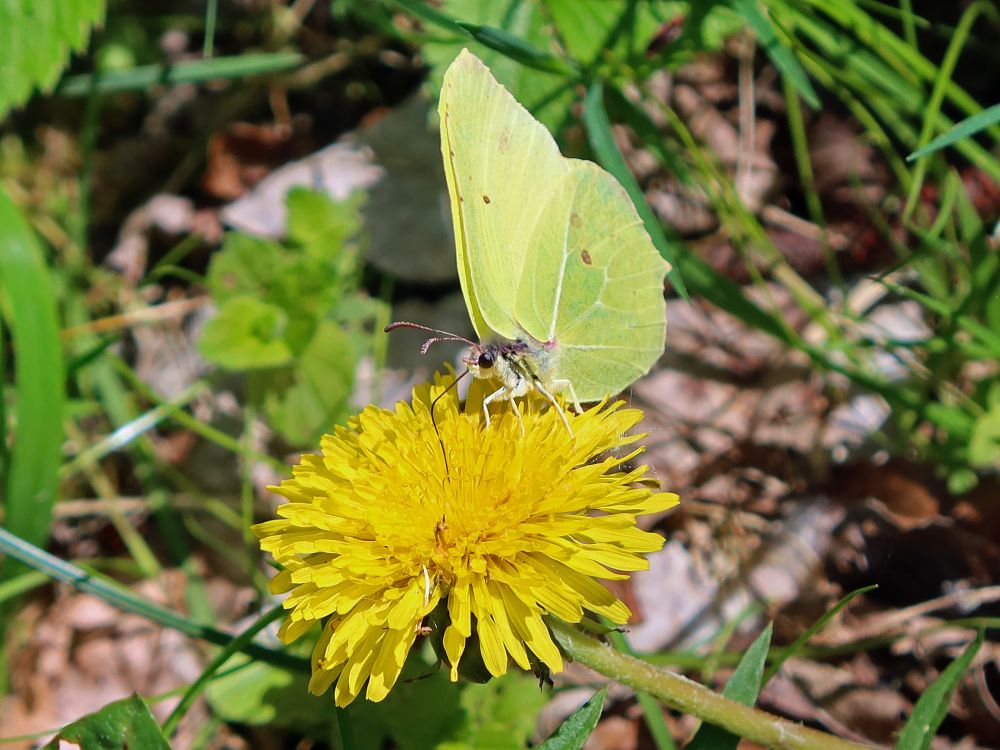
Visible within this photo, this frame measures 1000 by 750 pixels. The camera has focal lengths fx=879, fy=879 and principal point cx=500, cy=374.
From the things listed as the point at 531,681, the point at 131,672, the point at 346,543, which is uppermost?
the point at 346,543

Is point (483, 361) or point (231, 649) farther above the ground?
point (483, 361)

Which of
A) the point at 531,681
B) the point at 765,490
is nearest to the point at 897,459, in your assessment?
the point at 765,490

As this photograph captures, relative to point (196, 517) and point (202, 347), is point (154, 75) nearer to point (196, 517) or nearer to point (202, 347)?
point (202, 347)

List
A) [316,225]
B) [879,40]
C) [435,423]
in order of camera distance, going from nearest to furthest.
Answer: [435,423], [879,40], [316,225]

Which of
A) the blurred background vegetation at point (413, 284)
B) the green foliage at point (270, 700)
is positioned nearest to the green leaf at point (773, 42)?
the blurred background vegetation at point (413, 284)

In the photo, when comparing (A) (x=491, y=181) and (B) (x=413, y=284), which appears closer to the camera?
(A) (x=491, y=181)

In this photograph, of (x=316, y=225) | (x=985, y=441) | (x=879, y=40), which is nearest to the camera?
(x=985, y=441)

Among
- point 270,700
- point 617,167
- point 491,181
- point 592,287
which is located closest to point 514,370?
point 592,287

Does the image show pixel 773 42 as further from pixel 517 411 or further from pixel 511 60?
pixel 517 411
